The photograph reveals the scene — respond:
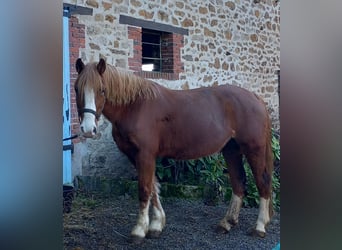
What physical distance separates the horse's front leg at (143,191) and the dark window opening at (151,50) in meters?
0.45

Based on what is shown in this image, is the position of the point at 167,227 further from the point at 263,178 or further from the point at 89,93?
the point at 89,93

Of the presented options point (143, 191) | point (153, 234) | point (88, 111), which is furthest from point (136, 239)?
point (88, 111)

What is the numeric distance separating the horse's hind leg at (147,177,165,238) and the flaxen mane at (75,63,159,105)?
44 centimetres

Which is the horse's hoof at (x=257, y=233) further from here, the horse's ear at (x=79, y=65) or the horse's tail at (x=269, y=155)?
the horse's ear at (x=79, y=65)

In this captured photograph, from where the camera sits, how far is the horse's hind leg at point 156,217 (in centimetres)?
198

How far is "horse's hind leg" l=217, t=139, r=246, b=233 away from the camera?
211 centimetres

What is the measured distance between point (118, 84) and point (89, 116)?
22 centimetres

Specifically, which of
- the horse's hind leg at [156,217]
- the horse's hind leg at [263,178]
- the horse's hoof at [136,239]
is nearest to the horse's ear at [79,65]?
the horse's hind leg at [156,217]

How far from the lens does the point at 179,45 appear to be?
2.16 meters

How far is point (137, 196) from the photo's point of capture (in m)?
2.03

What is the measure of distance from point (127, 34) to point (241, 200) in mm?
1013

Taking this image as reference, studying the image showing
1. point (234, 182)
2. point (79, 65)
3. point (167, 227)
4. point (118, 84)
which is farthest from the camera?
point (234, 182)
